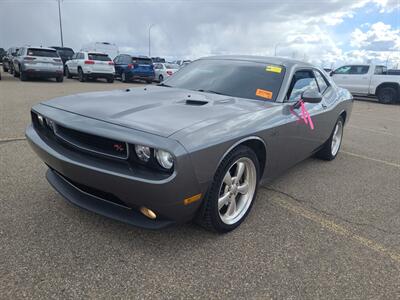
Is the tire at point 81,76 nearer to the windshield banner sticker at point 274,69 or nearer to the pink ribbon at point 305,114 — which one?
the windshield banner sticker at point 274,69

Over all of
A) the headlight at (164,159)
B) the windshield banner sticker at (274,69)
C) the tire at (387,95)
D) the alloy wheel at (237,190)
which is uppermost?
the windshield banner sticker at (274,69)

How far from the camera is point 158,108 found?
2734mm

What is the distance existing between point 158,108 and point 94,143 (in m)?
0.59

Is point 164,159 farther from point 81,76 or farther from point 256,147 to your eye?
point 81,76

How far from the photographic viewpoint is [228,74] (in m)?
3.74

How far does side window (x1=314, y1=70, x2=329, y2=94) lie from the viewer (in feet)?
15.1

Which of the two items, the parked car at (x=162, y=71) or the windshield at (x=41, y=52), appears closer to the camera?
the windshield at (x=41, y=52)

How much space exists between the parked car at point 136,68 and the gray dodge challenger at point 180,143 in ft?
53.4

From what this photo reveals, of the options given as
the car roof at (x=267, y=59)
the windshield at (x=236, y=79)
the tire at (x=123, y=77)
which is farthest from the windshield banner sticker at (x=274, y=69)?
the tire at (x=123, y=77)

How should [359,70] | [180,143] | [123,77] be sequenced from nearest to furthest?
[180,143]
[359,70]
[123,77]

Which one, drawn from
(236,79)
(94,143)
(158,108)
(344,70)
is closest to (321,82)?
(236,79)

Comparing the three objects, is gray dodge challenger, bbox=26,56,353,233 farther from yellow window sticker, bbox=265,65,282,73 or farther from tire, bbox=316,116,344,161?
tire, bbox=316,116,344,161

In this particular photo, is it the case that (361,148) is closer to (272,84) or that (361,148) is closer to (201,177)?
(272,84)

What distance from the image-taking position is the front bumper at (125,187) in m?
2.15
